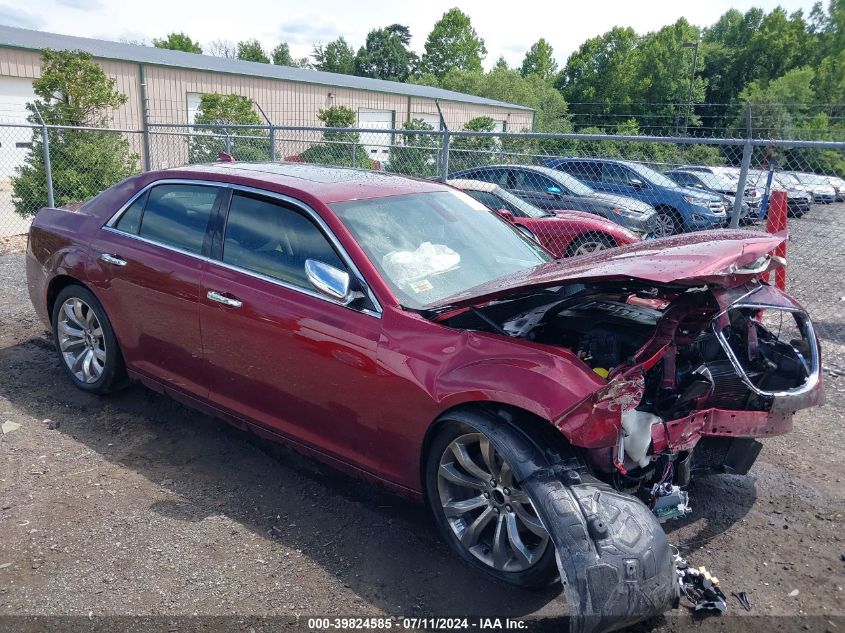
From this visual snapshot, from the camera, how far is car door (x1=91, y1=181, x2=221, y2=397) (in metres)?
4.01

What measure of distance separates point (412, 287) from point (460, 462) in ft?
3.01

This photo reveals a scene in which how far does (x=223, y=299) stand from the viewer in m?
3.77

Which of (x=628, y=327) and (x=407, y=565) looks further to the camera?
(x=628, y=327)

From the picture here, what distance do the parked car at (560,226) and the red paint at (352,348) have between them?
15.8ft

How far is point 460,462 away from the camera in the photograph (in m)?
3.01

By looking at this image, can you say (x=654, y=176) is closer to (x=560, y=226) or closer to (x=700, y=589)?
(x=560, y=226)

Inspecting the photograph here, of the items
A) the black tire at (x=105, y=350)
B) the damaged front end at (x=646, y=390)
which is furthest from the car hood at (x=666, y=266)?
the black tire at (x=105, y=350)

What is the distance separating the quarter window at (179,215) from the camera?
4074 mm

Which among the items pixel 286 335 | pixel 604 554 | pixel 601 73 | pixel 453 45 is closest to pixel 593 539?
pixel 604 554

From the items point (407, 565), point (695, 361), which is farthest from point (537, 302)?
point (407, 565)

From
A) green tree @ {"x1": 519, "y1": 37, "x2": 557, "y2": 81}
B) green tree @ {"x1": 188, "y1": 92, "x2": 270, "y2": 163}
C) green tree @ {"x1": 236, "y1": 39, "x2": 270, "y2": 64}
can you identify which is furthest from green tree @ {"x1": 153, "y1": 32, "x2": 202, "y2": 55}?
green tree @ {"x1": 188, "y1": 92, "x2": 270, "y2": 163}

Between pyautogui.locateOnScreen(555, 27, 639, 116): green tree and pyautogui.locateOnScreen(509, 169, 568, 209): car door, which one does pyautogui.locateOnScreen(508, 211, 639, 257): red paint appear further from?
pyautogui.locateOnScreen(555, 27, 639, 116): green tree

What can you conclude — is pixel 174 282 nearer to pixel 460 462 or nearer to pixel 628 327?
pixel 460 462

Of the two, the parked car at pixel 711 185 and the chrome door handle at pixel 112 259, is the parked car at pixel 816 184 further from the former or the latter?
the chrome door handle at pixel 112 259
